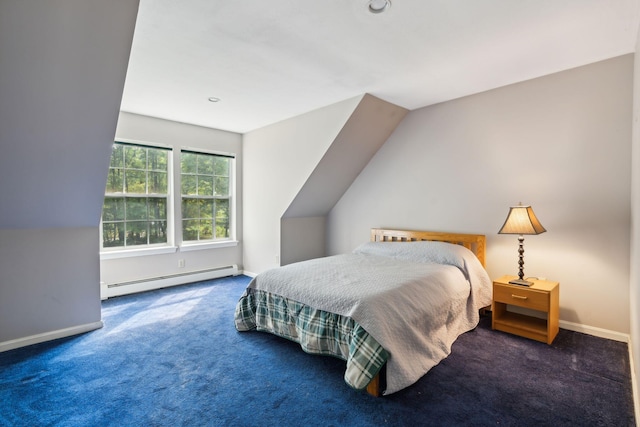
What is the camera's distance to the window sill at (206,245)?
15.0 feet

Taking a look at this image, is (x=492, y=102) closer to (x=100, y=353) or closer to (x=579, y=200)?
(x=579, y=200)

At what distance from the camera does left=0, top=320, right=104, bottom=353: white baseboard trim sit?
2.65 meters

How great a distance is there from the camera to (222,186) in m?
5.09

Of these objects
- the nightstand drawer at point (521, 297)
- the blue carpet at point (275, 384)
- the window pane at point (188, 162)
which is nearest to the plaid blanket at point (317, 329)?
the blue carpet at point (275, 384)

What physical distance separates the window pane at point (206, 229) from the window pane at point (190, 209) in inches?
5.7

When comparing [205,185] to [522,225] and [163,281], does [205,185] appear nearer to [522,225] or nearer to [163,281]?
[163,281]

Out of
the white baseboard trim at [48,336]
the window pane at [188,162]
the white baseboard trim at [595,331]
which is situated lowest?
the white baseboard trim at [48,336]

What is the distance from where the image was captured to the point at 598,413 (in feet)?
5.90

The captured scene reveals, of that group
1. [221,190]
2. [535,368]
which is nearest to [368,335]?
[535,368]

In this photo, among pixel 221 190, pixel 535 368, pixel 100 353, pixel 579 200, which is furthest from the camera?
pixel 221 190

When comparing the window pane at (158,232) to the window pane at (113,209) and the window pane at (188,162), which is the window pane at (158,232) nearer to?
the window pane at (113,209)

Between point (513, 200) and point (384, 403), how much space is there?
2.37 metres

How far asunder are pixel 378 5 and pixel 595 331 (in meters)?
3.15

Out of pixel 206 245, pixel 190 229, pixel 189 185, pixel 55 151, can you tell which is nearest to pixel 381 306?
pixel 55 151
